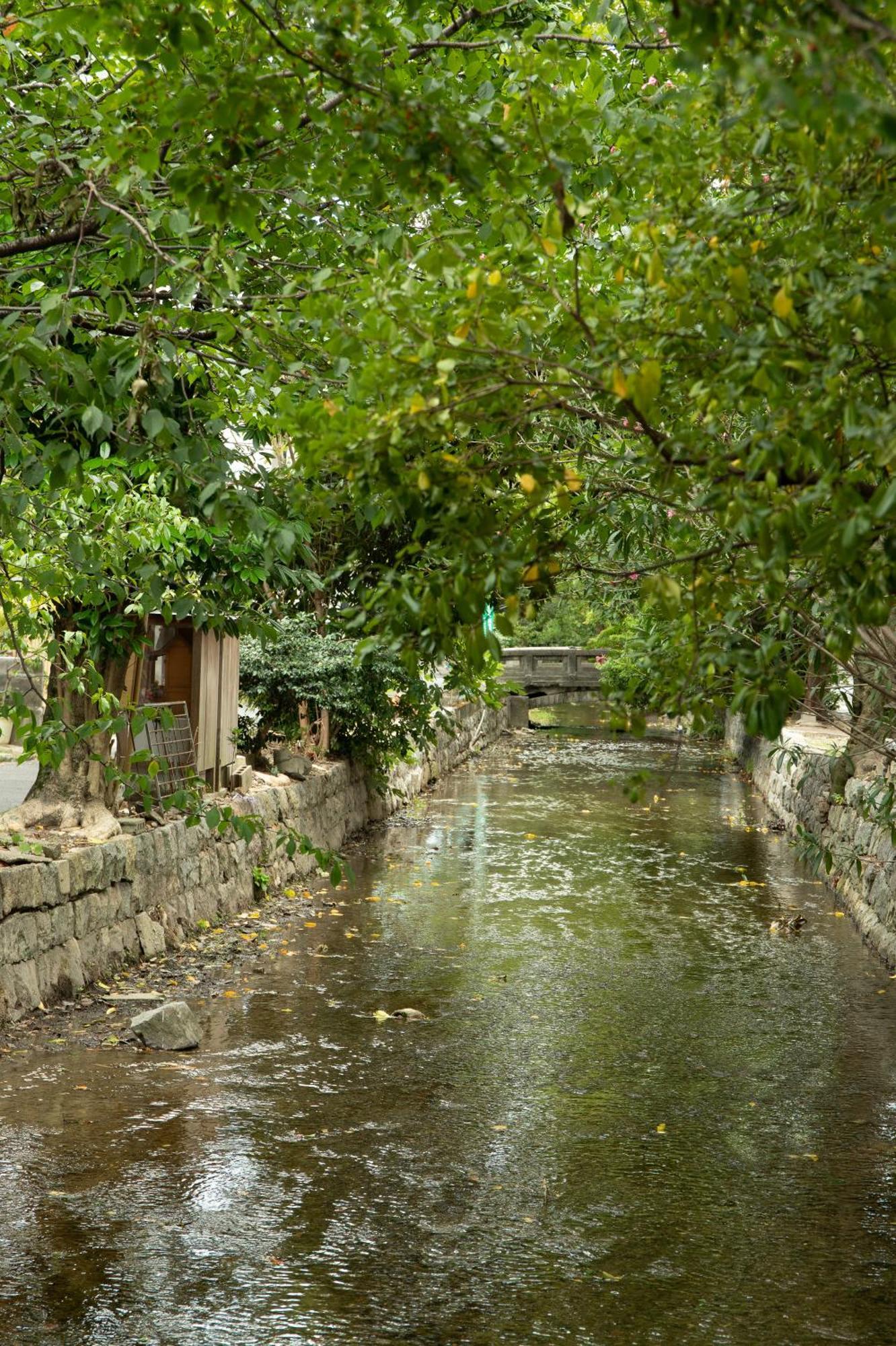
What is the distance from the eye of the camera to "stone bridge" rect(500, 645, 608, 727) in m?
39.5

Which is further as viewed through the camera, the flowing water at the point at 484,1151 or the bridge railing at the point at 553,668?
the bridge railing at the point at 553,668

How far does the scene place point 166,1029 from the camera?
8.46 metres

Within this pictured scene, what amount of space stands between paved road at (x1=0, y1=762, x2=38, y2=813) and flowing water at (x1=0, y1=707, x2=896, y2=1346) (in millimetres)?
2651

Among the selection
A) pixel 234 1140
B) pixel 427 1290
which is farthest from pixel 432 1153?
pixel 427 1290

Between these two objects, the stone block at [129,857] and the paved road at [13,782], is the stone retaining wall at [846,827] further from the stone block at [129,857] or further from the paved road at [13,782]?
the paved road at [13,782]

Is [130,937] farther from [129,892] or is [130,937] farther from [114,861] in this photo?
[114,861]

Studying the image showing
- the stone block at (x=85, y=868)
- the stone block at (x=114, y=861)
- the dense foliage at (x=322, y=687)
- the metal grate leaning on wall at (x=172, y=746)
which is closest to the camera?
the stone block at (x=85, y=868)

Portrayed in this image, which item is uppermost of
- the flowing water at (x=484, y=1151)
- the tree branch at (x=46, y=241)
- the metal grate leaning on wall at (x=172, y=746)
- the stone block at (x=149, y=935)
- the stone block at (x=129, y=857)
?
the tree branch at (x=46, y=241)

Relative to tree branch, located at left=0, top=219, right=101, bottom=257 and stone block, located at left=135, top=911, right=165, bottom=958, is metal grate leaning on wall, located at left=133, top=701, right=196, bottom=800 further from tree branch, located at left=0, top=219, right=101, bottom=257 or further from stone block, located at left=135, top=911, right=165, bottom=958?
tree branch, located at left=0, top=219, right=101, bottom=257

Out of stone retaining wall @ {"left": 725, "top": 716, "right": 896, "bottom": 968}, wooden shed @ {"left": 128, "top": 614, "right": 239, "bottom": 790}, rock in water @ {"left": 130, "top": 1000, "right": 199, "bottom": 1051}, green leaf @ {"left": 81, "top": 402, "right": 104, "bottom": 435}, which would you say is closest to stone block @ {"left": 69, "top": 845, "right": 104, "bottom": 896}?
rock in water @ {"left": 130, "top": 1000, "right": 199, "bottom": 1051}

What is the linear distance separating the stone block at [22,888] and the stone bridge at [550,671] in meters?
30.7

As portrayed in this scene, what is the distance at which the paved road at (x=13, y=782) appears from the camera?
39.9 ft

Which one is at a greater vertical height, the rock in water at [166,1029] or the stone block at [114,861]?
the stone block at [114,861]

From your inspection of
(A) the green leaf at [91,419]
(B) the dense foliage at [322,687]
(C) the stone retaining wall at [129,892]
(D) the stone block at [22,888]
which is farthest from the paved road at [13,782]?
(A) the green leaf at [91,419]
